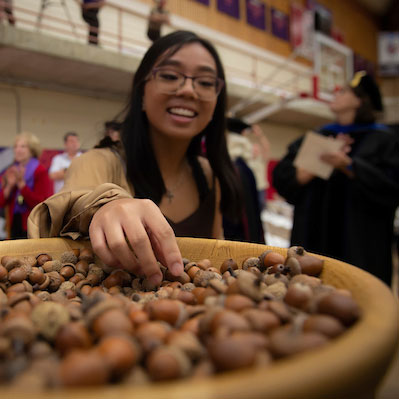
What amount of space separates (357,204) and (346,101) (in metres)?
0.62

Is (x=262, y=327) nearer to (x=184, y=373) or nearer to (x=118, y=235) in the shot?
(x=184, y=373)

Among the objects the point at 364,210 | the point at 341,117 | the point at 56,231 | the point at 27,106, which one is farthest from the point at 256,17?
the point at 56,231

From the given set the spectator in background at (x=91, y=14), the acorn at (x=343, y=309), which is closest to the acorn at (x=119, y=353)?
the acorn at (x=343, y=309)

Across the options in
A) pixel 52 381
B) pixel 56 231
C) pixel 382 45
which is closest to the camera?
pixel 52 381

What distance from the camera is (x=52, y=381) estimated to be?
0.28m

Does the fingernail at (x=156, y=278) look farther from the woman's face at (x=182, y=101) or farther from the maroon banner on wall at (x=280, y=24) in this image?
the maroon banner on wall at (x=280, y=24)

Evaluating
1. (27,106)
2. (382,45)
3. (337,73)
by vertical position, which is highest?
(382,45)

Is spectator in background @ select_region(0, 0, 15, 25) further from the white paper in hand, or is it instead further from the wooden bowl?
the wooden bowl

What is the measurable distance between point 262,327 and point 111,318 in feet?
0.48

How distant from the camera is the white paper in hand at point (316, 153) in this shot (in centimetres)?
186

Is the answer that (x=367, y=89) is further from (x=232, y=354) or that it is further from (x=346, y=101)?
(x=232, y=354)

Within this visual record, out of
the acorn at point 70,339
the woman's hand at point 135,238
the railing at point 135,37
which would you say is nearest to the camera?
the acorn at point 70,339

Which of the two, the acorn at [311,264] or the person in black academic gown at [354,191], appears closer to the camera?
the acorn at [311,264]

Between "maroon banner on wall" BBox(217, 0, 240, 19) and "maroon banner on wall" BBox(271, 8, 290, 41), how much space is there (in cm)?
99
